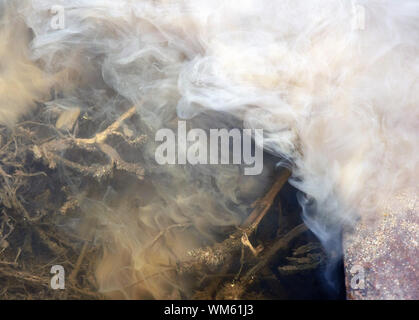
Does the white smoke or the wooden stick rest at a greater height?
the white smoke

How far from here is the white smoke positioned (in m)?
1.98

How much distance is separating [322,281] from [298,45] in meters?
1.48

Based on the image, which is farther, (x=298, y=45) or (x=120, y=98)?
(x=120, y=98)

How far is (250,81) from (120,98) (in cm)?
85

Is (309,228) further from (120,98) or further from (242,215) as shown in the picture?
(120,98)

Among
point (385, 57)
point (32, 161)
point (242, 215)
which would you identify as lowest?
point (242, 215)

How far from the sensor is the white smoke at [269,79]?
77.8 inches

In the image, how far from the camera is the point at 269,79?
2002 mm

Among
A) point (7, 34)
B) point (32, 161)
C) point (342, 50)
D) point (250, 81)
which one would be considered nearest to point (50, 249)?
point (32, 161)

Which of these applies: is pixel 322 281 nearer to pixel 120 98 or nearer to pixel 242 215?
pixel 242 215

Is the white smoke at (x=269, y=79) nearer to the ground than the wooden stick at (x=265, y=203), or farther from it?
farther from it

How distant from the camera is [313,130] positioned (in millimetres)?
2008

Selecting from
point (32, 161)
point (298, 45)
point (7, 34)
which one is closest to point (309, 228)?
point (298, 45)

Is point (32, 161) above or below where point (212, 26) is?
below
